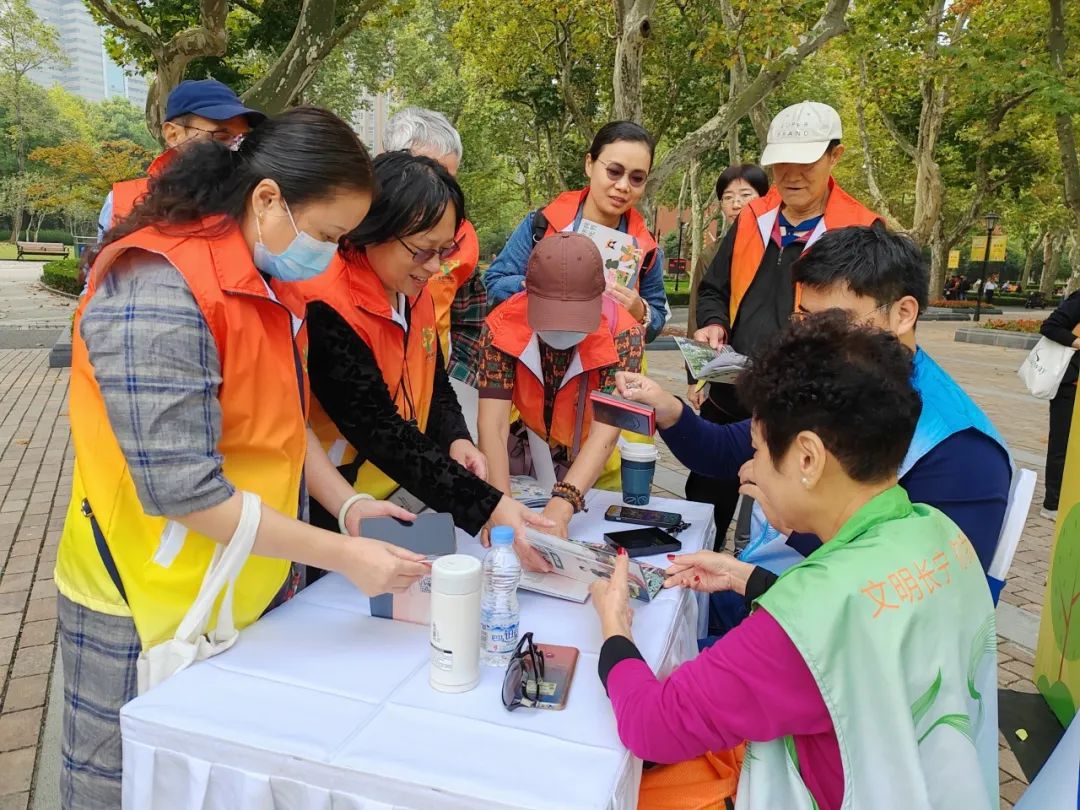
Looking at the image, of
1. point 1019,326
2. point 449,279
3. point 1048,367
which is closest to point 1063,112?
point 1019,326

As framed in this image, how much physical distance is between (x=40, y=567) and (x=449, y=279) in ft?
8.78

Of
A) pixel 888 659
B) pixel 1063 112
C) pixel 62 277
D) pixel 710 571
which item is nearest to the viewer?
pixel 888 659

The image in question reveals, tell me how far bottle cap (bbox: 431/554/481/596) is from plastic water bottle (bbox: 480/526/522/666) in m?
0.16

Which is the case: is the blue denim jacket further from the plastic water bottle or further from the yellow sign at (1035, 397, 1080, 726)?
the plastic water bottle

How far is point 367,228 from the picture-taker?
6.11 feet

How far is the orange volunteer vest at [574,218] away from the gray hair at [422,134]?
46cm

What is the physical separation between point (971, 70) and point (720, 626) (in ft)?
41.9

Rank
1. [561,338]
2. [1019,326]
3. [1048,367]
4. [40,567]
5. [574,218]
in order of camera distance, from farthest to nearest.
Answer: [1019,326], [1048,367], [40,567], [574,218], [561,338]

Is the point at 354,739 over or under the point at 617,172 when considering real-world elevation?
under

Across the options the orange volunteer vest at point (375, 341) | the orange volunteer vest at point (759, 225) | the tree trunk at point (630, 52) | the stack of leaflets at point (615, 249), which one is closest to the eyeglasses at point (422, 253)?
the orange volunteer vest at point (375, 341)

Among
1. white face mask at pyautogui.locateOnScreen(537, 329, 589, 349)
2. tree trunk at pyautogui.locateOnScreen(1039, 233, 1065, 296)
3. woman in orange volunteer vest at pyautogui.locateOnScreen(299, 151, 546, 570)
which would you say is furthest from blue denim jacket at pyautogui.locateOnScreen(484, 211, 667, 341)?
tree trunk at pyautogui.locateOnScreen(1039, 233, 1065, 296)

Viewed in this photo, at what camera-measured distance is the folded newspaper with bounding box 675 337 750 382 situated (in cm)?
238

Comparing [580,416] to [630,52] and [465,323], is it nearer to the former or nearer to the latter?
[465,323]

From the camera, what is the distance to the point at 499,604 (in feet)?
4.82
